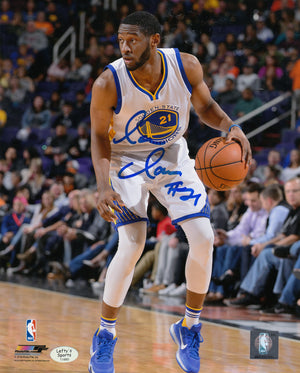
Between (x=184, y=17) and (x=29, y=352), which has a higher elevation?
(x=184, y=17)

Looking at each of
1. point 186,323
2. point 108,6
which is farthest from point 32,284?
point 108,6

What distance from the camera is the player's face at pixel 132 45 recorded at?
3.49 meters

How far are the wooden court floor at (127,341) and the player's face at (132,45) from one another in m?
1.61

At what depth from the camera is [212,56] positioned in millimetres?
11742

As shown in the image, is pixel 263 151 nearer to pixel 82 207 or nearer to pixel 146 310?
pixel 82 207

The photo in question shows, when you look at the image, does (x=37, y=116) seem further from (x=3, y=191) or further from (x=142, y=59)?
(x=142, y=59)

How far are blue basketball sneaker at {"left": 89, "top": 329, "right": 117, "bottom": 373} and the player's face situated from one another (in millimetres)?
1383

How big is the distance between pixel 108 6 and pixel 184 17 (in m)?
3.35

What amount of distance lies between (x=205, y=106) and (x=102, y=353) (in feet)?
4.74

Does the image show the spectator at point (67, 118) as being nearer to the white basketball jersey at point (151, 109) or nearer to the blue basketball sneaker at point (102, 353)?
the white basketball jersey at point (151, 109)

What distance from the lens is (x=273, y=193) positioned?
6930 mm

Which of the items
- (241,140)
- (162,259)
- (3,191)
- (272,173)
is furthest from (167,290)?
(3,191)

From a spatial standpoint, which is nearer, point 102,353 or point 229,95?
point 102,353

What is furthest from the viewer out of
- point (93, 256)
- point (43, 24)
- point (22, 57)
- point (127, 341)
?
point (43, 24)
